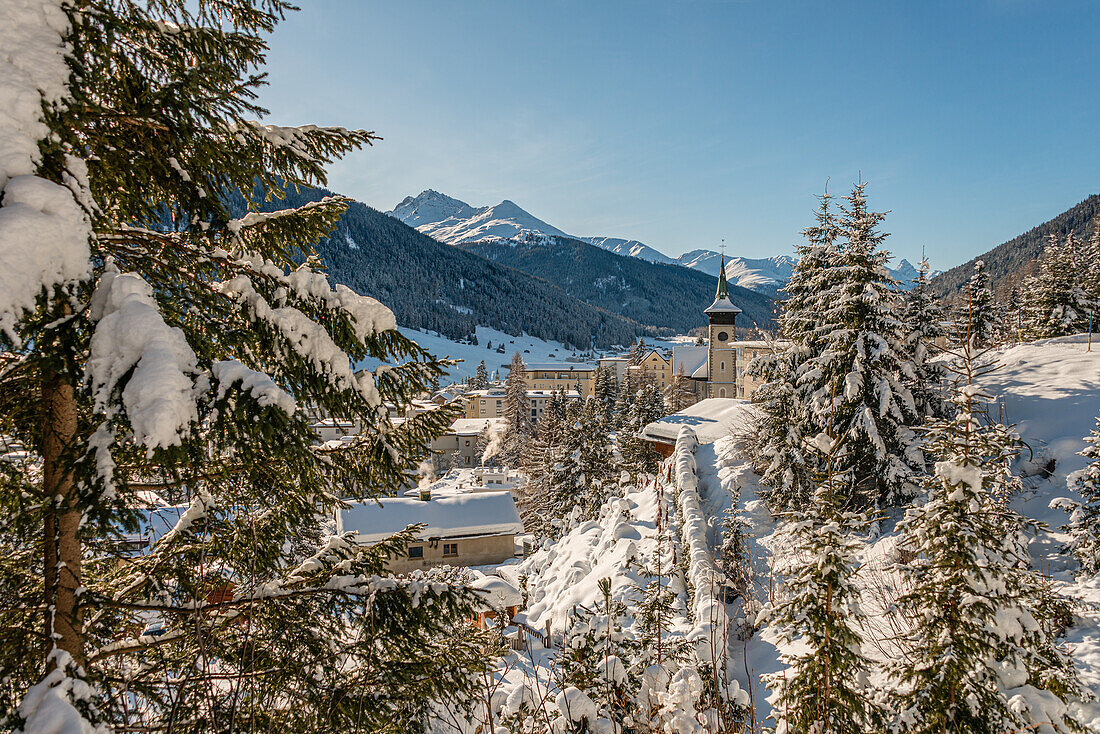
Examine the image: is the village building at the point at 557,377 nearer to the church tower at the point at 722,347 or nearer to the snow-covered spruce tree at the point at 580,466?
the church tower at the point at 722,347

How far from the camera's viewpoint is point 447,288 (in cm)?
17175

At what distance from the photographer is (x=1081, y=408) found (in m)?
11.4

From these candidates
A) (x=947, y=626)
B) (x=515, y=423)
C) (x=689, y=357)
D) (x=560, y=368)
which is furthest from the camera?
(x=560, y=368)

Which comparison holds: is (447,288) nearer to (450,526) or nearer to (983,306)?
(983,306)

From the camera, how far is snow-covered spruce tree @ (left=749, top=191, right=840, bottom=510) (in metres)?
13.0

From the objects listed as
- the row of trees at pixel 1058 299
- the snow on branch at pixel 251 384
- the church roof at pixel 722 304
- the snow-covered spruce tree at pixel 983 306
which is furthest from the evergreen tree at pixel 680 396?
the snow on branch at pixel 251 384

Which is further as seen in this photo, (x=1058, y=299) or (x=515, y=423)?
(x=515, y=423)

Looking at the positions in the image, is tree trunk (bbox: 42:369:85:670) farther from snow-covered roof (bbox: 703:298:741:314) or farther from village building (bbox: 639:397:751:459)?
snow-covered roof (bbox: 703:298:741:314)

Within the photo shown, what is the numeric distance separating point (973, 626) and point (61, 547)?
19.5 feet

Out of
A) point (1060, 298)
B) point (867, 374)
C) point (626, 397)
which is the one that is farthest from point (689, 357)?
point (867, 374)

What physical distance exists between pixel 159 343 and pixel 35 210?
2.00 ft

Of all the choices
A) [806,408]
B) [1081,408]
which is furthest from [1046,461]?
[806,408]

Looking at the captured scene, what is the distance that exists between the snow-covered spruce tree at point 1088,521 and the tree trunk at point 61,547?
11.2 meters

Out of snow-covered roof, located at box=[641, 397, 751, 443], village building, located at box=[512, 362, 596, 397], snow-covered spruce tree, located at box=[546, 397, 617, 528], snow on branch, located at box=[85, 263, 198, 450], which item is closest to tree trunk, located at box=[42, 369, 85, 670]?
snow on branch, located at box=[85, 263, 198, 450]
